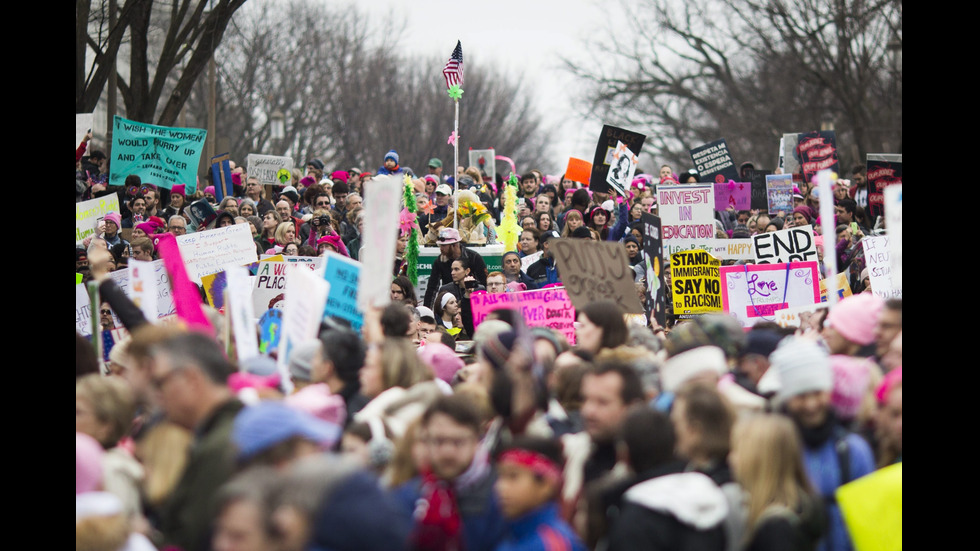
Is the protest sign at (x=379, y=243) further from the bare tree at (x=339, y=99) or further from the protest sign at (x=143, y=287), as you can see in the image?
the bare tree at (x=339, y=99)

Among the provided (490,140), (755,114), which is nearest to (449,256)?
(755,114)

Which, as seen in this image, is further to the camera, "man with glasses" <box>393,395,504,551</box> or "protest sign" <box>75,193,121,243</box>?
"protest sign" <box>75,193,121,243</box>

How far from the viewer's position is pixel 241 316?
6.39m

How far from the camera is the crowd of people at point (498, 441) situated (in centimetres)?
389

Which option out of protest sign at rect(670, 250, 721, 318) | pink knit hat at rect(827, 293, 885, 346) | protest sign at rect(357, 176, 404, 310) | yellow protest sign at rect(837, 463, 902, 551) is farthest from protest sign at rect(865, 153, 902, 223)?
yellow protest sign at rect(837, 463, 902, 551)

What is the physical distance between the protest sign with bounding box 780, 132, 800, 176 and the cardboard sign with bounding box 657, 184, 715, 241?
864 centimetres

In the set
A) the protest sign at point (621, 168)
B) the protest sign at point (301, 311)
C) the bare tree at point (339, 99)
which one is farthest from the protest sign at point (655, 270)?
the bare tree at point (339, 99)

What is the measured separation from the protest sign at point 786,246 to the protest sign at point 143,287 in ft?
20.1

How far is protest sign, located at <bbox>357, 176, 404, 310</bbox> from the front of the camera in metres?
5.70

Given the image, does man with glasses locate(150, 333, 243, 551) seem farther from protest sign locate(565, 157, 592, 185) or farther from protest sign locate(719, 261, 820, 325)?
protest sign locate(565, 157, 592, 185)

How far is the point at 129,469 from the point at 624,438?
6.02 feet

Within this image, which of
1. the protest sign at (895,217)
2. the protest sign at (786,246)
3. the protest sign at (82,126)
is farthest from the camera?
the protest sign at (82,126)

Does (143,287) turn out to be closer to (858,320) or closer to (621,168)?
(858,320)
